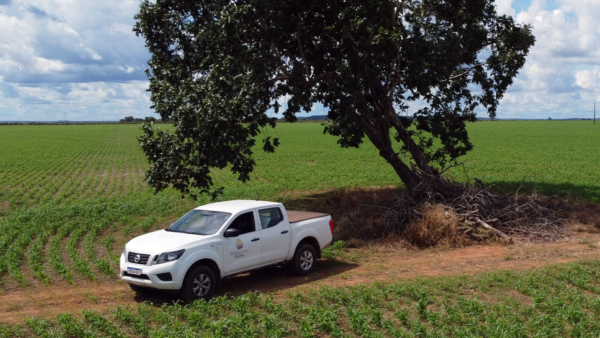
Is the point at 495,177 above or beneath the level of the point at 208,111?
beneath

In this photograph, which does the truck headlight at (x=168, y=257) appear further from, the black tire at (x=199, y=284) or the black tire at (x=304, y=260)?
the black tire at (x=304, y=260)

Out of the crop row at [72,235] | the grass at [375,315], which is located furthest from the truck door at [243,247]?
the crop row at [72,235]

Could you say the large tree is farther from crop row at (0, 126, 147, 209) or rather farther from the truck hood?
crop row at (0, 126, 147, 209)

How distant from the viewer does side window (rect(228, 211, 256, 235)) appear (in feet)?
34.9

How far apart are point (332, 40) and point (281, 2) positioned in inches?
92.5

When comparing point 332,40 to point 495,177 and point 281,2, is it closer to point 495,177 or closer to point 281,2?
point 281,2

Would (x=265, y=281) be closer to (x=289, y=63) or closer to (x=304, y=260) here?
(x=304, y=260)

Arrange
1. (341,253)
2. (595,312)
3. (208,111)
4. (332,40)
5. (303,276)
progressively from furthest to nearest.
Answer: (332,40)
(208,111)
(341,253)
(303,276)
(595,312)

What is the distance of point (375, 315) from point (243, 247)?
3.33m

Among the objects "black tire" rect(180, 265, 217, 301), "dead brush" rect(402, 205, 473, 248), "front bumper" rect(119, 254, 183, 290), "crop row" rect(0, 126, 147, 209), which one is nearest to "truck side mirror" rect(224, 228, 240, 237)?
"black tire" rect(180, 265, 217, 301)

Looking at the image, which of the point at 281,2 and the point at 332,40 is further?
the point at 332,40

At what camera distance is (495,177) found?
28.6 meters

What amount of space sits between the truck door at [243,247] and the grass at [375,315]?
974 mm

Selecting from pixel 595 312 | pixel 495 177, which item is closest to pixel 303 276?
pixel 595 312
